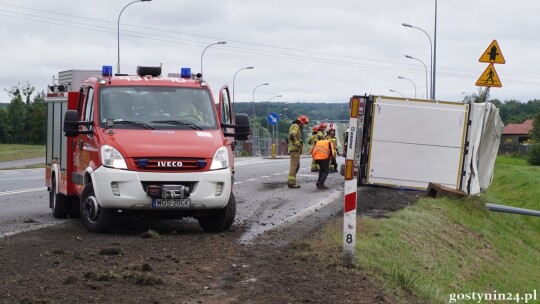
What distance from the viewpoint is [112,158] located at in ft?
37.9

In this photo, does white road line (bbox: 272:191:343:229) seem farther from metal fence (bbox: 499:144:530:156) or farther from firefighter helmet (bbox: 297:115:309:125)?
metal fence (bbox: 499:144:530:156)

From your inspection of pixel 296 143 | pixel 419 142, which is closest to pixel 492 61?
pixel 419 142

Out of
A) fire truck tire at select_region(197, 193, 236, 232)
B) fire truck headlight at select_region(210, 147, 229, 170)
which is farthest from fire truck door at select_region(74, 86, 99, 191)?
fire truck tire at select_region(197, 193, 236, 232)

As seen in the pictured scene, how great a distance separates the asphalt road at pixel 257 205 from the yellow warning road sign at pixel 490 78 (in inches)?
145

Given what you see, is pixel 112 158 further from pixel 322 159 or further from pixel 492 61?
pixel 322 159

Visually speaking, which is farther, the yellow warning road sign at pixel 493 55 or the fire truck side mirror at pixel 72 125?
the yellow warning road sign at pixel 493 55

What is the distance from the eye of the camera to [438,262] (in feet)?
41.7

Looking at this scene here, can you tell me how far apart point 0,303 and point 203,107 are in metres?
6.06

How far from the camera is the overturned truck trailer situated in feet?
62.6

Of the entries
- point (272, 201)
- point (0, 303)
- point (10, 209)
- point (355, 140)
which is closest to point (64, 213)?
point (10, 209)

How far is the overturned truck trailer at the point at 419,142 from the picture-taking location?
1908 cm

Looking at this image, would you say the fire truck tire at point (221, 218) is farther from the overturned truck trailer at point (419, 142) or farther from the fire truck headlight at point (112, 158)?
the overturned truck trailer at point (419, 142)

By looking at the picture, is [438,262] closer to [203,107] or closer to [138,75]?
[203,107]

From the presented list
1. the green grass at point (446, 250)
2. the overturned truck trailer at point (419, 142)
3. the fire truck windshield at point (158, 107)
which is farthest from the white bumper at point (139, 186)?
the overturned truck trailer at point (419, 142)
